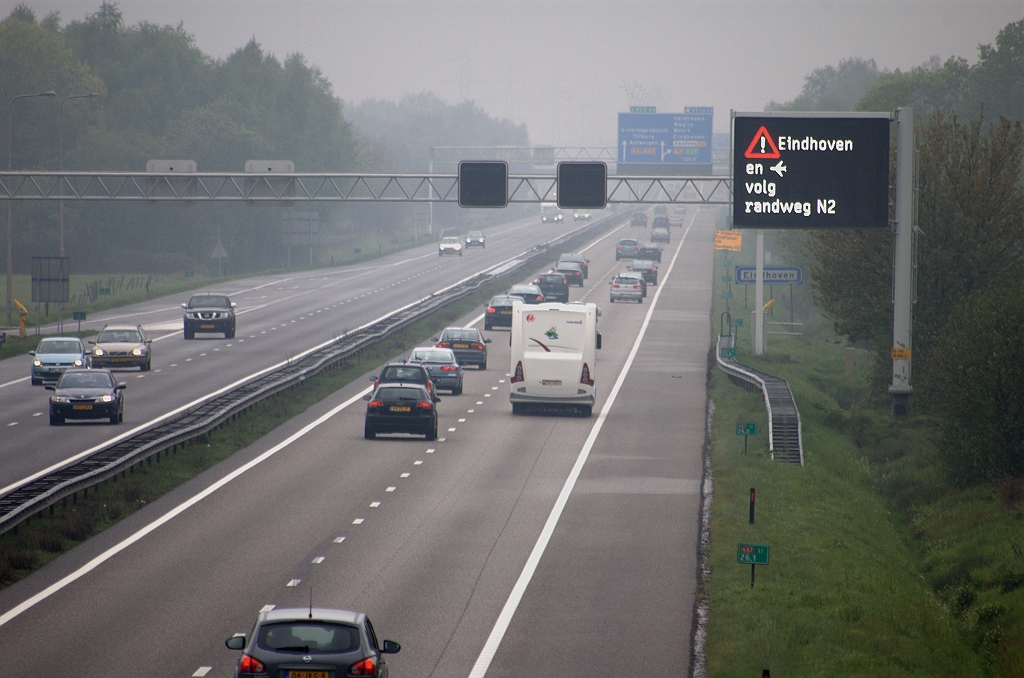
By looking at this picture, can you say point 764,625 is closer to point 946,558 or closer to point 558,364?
point 946,558

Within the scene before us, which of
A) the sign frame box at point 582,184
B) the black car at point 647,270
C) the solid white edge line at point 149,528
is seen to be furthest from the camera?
the black car at point 647,270

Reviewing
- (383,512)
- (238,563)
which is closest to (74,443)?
(383,512)

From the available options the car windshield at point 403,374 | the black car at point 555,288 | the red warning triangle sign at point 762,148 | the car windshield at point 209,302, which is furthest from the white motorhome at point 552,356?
the black car at point 555,288

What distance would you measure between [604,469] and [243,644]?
20.4 m

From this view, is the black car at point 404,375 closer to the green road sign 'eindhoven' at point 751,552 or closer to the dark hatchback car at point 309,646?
the green road sign 'eindhoven' at point 751,552

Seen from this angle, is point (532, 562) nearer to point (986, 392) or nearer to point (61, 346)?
point (986, 392)

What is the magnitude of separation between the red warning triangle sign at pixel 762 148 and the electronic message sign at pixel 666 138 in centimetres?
5930

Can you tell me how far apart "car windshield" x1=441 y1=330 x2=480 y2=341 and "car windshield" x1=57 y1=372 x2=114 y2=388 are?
18.2 meters

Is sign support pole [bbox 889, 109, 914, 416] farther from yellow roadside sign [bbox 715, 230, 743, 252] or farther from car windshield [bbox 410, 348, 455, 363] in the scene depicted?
yellow roadside sign [bbox 715, 230, 743, 252]

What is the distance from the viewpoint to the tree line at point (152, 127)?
126 metres

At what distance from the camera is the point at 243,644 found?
1444 centimetres

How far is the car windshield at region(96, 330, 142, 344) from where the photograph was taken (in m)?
53.8

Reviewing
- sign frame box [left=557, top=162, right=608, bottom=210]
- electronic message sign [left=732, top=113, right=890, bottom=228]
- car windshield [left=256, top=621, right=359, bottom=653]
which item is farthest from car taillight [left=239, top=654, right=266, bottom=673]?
sign frame box [left=557, top=162, right=608, bottom=210]

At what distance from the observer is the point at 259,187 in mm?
128000
